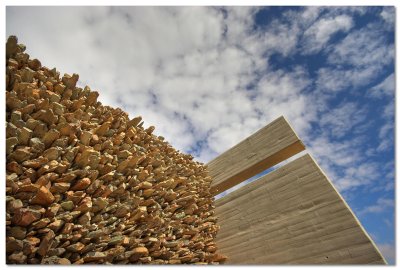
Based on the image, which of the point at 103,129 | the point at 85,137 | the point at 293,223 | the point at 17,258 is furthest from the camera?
the point at 293,223

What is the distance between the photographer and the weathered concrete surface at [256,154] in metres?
2.39

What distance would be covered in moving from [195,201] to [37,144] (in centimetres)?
115

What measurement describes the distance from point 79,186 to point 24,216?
259 mm

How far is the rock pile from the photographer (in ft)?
3.41

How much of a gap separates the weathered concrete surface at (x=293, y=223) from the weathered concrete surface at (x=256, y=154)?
0.25 metres

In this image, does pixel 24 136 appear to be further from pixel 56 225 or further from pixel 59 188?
pixel 56 225

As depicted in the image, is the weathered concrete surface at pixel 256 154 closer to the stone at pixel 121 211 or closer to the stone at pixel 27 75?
the stone at pixel 121 211

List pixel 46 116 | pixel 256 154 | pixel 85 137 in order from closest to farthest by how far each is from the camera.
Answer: pixel 46 116, pixel 85 137, pixel 256 154

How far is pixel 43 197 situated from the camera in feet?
3.48

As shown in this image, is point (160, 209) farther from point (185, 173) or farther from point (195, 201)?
point (185, 173)

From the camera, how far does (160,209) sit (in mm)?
1634

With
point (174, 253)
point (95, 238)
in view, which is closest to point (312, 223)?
point (174, 253)

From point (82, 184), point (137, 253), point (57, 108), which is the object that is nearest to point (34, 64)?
point (57, 108)

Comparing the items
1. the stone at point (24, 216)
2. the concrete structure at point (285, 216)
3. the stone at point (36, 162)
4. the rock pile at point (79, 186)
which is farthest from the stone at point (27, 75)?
the concrete structure at point (285, 216)
